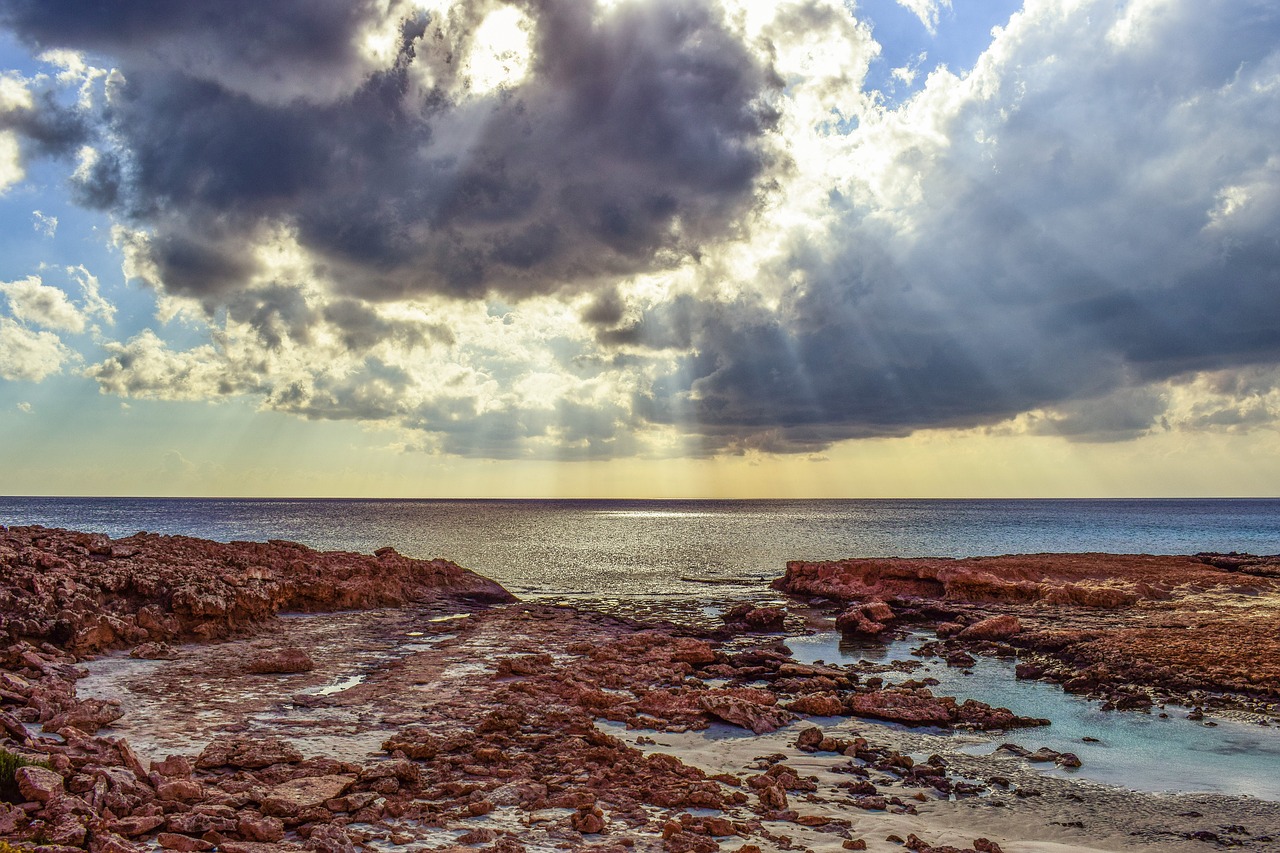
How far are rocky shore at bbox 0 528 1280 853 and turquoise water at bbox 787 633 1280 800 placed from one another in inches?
29.0

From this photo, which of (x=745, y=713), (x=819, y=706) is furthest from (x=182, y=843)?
(x=819, y=706)

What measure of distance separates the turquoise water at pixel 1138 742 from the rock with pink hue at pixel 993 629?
19.5ft

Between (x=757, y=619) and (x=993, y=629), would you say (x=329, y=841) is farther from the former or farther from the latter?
(x=993, y=629)

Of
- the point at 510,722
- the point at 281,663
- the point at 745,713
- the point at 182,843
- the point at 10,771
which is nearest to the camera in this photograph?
the point at 182,843

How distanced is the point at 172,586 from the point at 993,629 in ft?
103

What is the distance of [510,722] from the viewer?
1611 centimetres

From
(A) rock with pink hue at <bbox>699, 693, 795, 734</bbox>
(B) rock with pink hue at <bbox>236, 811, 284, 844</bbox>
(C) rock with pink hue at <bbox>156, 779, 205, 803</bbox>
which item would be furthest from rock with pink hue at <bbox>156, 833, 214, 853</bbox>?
(A) rock with pink hue at <bbox>699, 693, 795, 734</bbox>

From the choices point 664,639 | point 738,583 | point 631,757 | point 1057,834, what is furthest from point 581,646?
point 738,583

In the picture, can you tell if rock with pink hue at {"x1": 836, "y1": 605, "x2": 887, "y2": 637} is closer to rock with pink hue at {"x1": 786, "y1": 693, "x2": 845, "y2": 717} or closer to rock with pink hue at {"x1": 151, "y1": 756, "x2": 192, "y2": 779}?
rock with pink hue at {"x1": 786, "y1": 693, "x2": 845, "y2": 717}

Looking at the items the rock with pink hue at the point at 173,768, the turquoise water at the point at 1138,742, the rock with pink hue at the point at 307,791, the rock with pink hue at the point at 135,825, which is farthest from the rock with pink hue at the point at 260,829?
the turquoise water at the point at 1138,742

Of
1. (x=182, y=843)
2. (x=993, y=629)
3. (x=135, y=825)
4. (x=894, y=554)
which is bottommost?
(x=894, y=554)

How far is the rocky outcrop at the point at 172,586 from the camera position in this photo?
21.8 meters

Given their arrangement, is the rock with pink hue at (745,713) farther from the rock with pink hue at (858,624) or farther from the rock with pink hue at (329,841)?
the rock with pink hue at (858,624)

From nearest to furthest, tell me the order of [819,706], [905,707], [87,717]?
[87,717], [905,707], [819,706]
